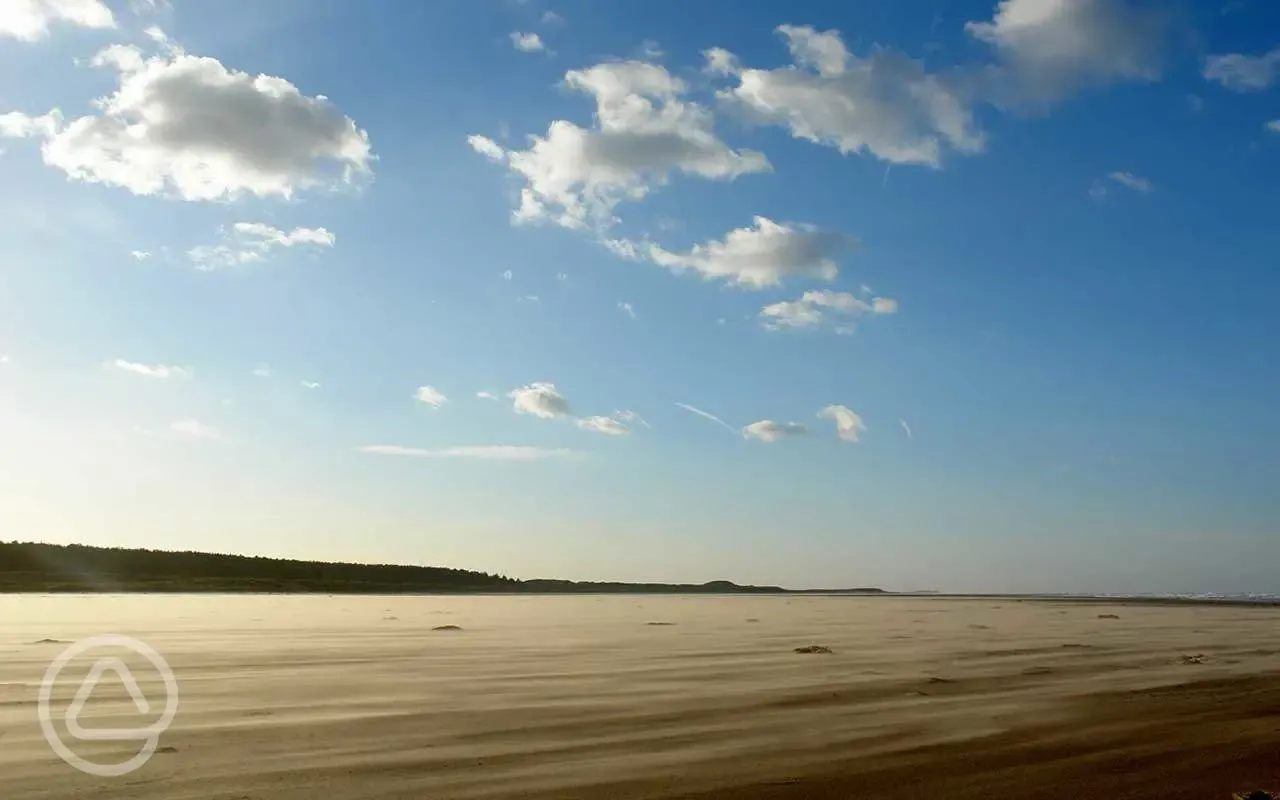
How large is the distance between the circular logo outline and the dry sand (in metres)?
0.15

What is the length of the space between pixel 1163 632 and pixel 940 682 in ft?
62.7

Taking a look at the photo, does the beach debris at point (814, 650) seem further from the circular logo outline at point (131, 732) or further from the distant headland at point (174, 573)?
the distant headland at point (174, 573)

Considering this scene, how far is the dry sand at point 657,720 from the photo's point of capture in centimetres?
825

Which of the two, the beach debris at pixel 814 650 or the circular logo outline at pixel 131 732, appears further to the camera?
the beach debris at pixel 814 650

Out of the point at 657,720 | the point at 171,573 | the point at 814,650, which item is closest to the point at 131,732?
the point at 657,720

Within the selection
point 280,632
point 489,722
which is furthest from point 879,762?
point 280,632

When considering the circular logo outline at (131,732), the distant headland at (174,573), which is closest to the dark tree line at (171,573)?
the distant headland at (174,573)

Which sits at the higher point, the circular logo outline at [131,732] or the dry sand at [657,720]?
the circular logo outline at [131,732]

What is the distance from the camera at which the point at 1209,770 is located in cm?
903

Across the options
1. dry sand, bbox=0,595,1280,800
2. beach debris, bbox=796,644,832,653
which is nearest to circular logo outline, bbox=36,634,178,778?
dry sand, bbox=0,595,1280,800

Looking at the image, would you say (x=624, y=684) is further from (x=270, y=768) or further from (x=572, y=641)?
(x=572, y=641)

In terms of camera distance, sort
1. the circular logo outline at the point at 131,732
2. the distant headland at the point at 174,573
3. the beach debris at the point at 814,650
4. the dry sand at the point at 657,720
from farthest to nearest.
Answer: the distant headland at the point at 174,573 < the beach debris at the point at 814,650 < the circular logo outline at the point at 131,732 < the dry sand at the point at 657,720

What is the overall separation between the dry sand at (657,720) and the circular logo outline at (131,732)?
15 cm

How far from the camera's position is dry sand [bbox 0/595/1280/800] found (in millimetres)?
8250
